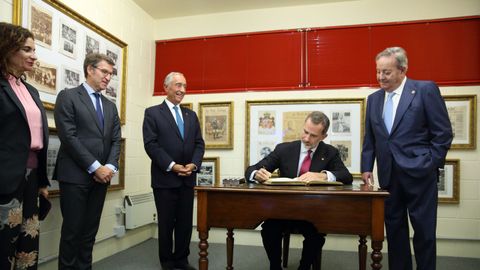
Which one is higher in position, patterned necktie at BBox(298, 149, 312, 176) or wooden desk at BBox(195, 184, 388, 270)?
patterned necktie at BBox(298, 149, 312, 176)

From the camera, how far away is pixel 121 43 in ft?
11.9

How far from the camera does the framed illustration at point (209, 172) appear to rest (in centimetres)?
405

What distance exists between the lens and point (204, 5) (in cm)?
397

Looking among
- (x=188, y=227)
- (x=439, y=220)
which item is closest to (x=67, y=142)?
(x=188, y=227)

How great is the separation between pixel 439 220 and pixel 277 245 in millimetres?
2101

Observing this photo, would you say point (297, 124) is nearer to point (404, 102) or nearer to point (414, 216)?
point (404, 102)

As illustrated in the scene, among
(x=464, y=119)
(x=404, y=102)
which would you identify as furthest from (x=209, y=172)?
(x=464, y=119)

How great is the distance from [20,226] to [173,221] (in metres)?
1.30

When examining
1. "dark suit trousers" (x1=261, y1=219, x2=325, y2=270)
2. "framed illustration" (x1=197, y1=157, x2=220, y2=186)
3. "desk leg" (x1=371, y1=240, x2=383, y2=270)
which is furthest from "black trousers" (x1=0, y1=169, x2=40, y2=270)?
"framed illustration" (x1=197, y1=157, x2=220, y2=186)

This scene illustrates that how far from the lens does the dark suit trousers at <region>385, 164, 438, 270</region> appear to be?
7.18ft

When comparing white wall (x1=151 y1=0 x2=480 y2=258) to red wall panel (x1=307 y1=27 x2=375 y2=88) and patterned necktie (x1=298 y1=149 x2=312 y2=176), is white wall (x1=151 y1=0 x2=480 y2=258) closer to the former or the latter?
red wall panel (x1=307 y1=27 x2=375 y2=88)

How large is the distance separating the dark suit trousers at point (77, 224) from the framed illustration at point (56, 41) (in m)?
0.75

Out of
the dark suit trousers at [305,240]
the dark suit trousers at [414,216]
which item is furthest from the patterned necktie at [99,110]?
the dark suit trousers at [414,216]

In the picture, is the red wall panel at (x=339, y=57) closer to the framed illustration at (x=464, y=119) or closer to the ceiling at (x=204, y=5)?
the ceiling at (x=204, y=5)
